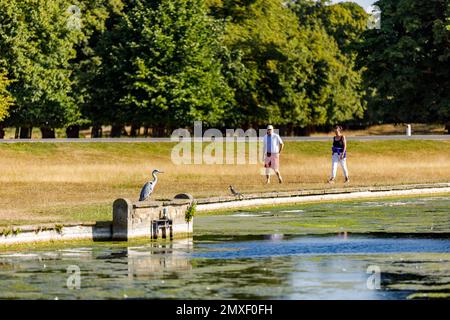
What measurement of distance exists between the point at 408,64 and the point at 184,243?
59079 mm

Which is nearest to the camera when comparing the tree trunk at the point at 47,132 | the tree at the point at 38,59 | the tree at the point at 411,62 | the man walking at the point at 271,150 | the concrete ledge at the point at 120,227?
the concrete ledge at the point at 120,227

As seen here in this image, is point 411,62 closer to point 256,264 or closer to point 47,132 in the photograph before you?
point 47,132

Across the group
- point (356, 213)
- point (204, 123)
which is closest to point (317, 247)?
point (356, 213)

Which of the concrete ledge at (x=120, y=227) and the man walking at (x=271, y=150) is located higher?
the man walking at (x=271, y=150)

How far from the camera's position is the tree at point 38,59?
85000 mm

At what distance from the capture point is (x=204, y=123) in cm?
9438

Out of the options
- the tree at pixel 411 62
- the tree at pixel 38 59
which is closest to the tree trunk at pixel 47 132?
the tree at pixel 38 59

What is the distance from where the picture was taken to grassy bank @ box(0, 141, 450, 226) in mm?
37281

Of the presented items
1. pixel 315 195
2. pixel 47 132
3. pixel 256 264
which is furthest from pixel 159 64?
pixel 256 264

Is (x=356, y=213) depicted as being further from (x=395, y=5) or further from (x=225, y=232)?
(x=395, y=5)

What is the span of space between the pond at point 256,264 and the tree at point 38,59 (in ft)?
172

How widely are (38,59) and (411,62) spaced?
2550 centimetres

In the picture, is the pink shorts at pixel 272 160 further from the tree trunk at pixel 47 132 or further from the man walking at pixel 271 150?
the tree trunk at pixel 47 132
